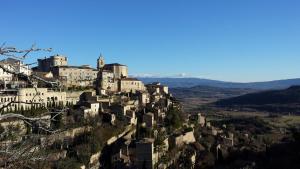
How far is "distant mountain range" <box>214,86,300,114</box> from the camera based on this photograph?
13188cm

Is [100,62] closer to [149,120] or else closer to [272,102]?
[149,120]

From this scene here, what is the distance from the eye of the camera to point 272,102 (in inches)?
5974

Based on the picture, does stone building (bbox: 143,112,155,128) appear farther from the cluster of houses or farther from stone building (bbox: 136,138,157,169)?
stone building (bbox: 136,138,157,169)

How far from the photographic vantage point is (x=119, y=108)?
4472 centimetres

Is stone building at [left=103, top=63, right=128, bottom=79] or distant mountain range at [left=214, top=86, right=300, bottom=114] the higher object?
stone building at [left=103, top=63, right=128, bottom=79]

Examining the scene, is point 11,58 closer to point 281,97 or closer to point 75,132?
point 75,132

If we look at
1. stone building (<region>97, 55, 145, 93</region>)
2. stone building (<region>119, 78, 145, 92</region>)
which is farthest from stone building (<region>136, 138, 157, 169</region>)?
stone building (<region>119, 78, 145, 92</region>)

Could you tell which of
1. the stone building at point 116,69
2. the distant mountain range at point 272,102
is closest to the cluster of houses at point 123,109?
the stone building at point 116,69

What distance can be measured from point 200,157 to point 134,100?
11.3m

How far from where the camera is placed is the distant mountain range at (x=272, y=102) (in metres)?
132

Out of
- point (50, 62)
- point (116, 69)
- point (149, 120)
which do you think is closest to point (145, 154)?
point (149, 120)

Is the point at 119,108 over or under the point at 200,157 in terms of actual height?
over

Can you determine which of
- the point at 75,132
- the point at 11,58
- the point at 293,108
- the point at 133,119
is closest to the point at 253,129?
the point at 133,119

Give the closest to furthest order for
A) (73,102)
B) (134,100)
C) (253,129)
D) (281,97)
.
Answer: (73,102)
(134,100)
(253,129)
(281,97)
